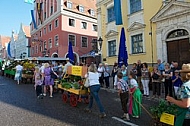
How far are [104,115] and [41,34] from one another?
3509 cm

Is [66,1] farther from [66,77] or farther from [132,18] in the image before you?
[66,77]

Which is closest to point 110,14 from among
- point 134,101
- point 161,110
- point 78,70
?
point 78,70

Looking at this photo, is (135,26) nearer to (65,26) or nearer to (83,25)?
(65,26)

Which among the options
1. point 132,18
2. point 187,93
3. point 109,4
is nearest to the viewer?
point 187,93

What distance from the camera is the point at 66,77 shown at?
9.23 m

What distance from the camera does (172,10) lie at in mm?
12992

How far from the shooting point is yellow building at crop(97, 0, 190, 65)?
14.6m

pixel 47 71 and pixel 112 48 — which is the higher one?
pixel 112 48

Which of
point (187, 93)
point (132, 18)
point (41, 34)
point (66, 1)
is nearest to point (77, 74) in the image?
point (187, 93)

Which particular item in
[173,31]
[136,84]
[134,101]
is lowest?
[134,101]

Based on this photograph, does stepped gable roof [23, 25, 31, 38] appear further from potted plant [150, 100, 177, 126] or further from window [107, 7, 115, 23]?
potted plant [150, 100, 177, 126]

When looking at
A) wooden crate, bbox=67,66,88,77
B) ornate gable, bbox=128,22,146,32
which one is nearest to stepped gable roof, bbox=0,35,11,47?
ornate gable, bbox=128,22,146,32

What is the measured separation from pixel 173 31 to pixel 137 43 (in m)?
3.47

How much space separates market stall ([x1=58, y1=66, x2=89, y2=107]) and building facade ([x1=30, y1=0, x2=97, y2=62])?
21819 millimetres
